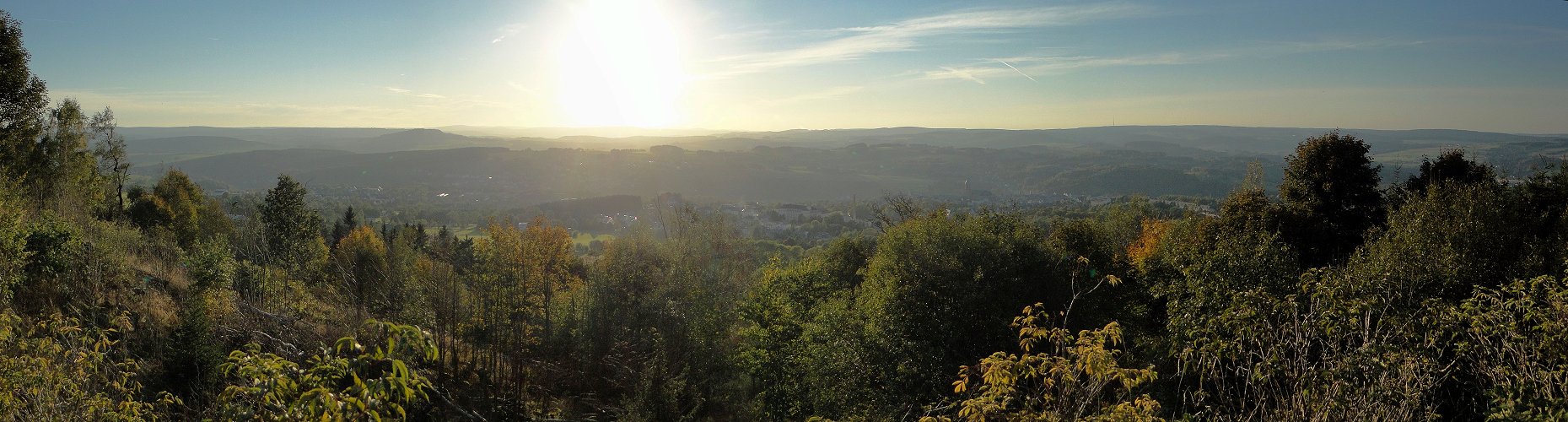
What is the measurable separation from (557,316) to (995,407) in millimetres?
20149

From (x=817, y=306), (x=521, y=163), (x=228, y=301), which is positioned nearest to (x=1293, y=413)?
(x=817, y=306)

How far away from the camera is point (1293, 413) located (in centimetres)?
539

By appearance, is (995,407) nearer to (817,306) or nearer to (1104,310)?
(1104,310)

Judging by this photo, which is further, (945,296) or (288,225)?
(288,225)

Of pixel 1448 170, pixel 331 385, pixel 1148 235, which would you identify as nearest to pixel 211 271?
pixel 331 385

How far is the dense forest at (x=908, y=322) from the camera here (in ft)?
18.8

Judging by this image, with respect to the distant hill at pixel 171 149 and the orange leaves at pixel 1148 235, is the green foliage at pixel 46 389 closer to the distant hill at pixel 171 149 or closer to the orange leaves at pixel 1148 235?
the orange leaves at pixel 1148 235

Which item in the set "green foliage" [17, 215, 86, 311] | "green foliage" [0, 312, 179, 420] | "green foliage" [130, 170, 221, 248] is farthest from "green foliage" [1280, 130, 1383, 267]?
"green foliage" [130, 170, 221, 248]

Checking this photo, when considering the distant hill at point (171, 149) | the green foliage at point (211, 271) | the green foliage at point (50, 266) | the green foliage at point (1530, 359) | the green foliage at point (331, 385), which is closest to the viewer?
the green foliage at point (331, 385)

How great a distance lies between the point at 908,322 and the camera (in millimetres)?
13648

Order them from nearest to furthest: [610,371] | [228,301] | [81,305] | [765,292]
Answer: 1. [81,305]
2. [228,301]
3. [610,371]
4. [765,292]

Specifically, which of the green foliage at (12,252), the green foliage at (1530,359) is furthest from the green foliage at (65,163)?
the green foliage at (1530,359)

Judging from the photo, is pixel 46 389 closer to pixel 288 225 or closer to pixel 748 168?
pixel 288 225

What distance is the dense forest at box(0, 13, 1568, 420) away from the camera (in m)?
5.72
